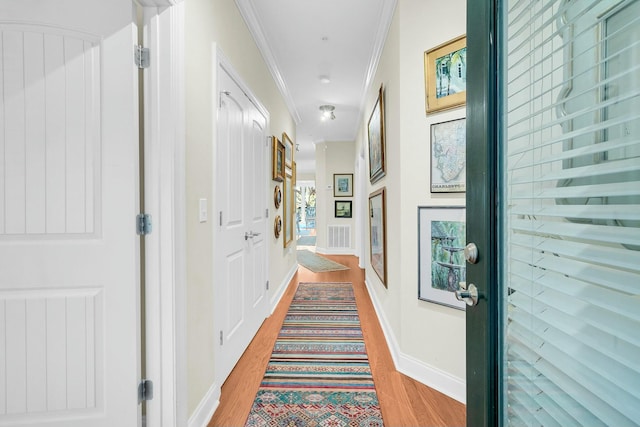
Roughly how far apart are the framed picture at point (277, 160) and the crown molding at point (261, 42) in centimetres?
73

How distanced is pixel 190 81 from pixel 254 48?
4.45 ft

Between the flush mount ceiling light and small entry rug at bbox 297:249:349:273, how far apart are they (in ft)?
8.76

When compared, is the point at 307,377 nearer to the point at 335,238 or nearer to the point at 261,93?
the point at 261,93

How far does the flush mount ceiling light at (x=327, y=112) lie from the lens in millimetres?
4387

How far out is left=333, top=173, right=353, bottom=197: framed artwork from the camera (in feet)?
21.8

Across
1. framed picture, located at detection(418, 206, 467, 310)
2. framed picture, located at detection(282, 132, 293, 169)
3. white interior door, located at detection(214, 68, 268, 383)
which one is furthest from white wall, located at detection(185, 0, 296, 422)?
framed picture, located at detection(282, 132, 293, 169)

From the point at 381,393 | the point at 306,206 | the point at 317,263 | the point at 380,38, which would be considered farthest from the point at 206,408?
the point at 306,206

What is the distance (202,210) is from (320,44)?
216 centimetres

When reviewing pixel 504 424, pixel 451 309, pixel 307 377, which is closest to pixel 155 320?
pixel 307 377

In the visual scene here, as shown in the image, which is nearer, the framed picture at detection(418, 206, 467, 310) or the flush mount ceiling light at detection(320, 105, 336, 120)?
the framed picture at detection(418, 206, 467, 310)

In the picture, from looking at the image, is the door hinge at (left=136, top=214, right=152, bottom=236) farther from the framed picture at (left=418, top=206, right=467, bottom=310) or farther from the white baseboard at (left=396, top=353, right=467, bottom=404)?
the white baseboard at (left=396, top=353, right=467, bottom=404)

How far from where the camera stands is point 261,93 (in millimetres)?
2701

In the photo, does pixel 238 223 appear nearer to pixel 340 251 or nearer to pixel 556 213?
pixel 556 213

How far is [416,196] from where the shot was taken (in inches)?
72.0
